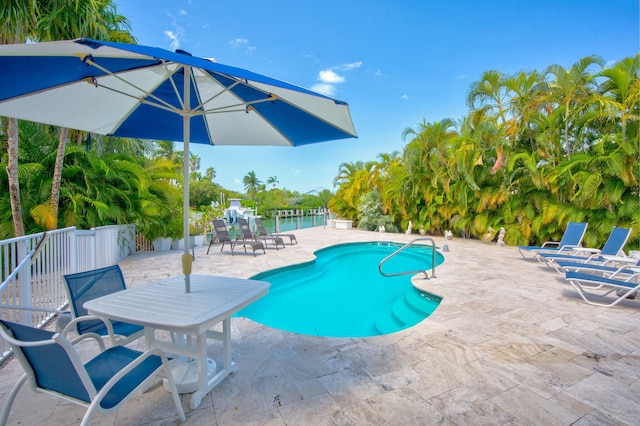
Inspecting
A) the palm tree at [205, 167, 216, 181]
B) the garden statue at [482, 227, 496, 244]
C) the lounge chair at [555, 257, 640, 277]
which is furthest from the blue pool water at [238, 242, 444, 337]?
the palm tree at [205, 167, 216, 181]

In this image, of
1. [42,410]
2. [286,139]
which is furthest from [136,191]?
[42,410]

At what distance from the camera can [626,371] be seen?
108 inches

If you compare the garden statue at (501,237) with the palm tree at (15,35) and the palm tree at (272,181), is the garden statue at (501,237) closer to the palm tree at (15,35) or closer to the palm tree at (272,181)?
the palm tree at (15,35)

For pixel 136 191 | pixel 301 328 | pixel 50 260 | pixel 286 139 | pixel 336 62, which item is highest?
pixel 336 62

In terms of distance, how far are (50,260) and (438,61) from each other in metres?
18.1

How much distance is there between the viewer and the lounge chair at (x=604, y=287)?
13.9 feet

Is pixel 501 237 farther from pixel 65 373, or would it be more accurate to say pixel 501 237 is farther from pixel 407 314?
pixel 65 373

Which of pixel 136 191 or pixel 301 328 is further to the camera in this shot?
pixel 136 191

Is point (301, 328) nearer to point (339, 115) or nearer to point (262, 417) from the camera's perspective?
point (262, 417)

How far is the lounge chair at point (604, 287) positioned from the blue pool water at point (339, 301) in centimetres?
213

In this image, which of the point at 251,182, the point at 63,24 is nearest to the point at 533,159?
the point at 63,24

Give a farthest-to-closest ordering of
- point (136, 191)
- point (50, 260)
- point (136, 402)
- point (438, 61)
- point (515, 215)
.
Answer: point (438, 61), point (515, 215), point (136, 191), point (50, 260), point (136, 402)

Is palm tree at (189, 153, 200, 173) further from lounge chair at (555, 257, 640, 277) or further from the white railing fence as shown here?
lounge chair at (555, 257, 640, 277)

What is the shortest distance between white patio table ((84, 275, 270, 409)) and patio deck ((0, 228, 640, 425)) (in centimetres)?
18
